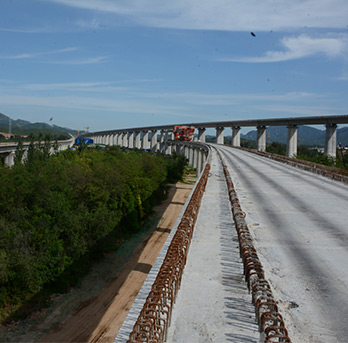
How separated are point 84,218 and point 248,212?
1859 cm

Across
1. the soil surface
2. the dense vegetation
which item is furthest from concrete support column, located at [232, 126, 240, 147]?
the soil surface

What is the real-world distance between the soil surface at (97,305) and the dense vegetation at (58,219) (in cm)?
176

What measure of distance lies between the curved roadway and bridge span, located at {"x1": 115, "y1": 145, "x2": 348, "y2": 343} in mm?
21

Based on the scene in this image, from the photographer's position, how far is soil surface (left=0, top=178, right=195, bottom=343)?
845 inches

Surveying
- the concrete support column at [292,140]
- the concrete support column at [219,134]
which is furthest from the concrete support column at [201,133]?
the concrete support column at [292,140]

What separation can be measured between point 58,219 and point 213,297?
25827mm

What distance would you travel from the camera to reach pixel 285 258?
36.4 feet

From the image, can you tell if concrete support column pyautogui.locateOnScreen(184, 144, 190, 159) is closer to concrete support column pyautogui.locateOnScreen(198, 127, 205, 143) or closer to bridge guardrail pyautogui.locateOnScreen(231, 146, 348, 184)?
concrete support column pyautogui.locateOnScreen(198, 127, 205, 143)

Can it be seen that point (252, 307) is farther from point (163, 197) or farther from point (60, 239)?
point (163, 197)

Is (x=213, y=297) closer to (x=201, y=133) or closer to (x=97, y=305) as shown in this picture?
(x=97, y=305)

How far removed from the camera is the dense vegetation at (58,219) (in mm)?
25500

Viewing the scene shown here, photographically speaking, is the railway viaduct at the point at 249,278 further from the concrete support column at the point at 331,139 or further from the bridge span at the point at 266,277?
the concrete support column at the point at 331,139

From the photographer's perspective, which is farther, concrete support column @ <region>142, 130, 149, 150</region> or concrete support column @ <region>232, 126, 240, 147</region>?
concrete support column @ <region>142, 130, 149, 150</region>

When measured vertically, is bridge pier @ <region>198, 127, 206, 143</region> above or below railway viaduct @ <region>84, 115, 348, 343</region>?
above
